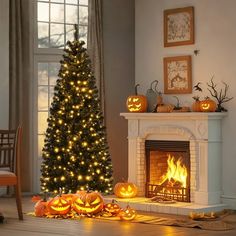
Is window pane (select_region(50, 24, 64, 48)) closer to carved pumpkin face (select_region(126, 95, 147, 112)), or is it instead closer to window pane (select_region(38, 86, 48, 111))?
window pane (select_region(38, 86, 48, 111))

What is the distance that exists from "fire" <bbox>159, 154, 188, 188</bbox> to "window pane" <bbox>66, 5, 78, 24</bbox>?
2708 millimetres

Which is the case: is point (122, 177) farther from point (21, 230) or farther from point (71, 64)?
point (21, 230)

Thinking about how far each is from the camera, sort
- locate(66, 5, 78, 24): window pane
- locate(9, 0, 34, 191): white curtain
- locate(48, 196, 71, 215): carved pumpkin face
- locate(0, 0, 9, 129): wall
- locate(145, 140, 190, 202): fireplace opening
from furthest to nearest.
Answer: locate(66, 5, 78, 24): window pane
locate(9, 0, 34, 191): white curtain
locate(0, 0, 9, 129): wall
locate(145, 140, 190, 202): fireplace opening
locate(48, 196, 71, 215): carved pumpkin face

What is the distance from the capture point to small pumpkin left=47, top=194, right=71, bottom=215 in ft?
25.0

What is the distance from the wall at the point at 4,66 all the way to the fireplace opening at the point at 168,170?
2.05m

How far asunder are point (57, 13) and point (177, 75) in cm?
226

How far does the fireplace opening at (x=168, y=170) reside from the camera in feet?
27.8

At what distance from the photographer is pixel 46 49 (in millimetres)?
9914

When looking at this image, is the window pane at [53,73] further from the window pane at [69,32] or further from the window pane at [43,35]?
the window pane at [69,32]

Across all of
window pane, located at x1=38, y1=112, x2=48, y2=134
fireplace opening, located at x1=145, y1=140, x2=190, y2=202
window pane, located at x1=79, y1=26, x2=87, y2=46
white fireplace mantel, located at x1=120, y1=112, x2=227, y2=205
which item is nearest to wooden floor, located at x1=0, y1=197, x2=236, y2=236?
white fireplace mantel, located at x1=120, y1=112, x2=227, y2=205

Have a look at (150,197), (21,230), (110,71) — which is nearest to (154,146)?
(150,197)

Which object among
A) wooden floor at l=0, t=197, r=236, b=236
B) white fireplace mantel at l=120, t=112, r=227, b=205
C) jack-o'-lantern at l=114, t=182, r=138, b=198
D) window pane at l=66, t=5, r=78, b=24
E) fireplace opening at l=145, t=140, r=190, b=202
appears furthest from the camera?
window pane at l=66, t=5, r=78, b=24

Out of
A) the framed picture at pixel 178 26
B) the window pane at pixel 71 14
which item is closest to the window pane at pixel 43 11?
the window pane at pixel 71 14

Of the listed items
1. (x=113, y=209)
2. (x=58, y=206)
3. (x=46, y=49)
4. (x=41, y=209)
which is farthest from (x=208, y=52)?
(x=41, y=209)
